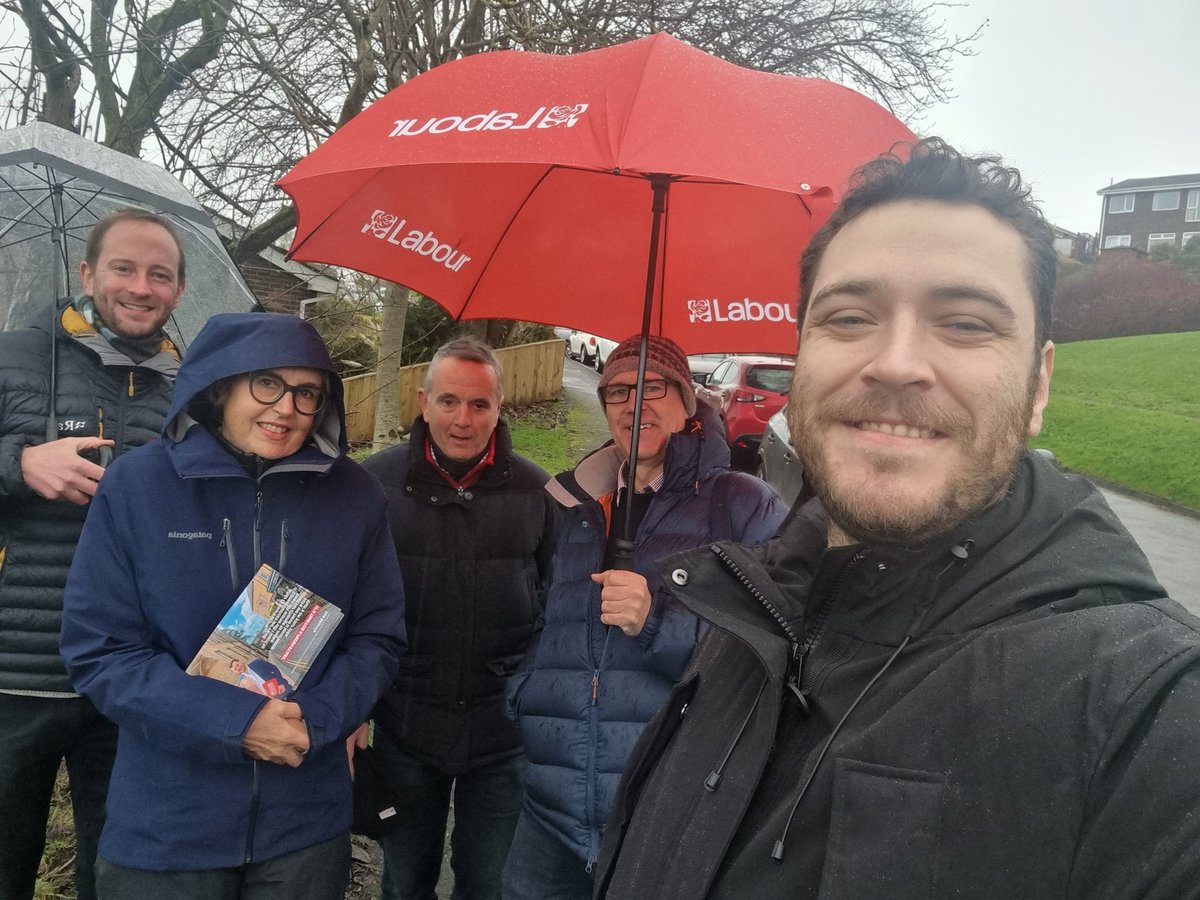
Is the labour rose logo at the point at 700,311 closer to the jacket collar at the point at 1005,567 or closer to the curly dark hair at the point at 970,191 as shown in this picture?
the curly dark hair at the point at 970,191

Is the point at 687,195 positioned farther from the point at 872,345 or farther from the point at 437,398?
the point at 872,345

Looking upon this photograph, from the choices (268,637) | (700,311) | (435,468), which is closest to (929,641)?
(268,637)

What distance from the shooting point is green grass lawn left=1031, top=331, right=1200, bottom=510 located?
1539 cm

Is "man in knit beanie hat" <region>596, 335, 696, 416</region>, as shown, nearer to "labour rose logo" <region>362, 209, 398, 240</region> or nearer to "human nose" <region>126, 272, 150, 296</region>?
"labour rose logo" <region>362, 209, 398, 240</region>

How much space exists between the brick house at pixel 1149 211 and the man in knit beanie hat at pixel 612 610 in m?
67.3

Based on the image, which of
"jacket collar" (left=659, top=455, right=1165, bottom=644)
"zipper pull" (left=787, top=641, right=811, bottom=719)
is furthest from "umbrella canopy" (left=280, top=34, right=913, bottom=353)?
"zipper pull" (left=787, top=641, right=811, bottom=719)

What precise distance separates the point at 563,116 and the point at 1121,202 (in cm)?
7350

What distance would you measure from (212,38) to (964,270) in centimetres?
674

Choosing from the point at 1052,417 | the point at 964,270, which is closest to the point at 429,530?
the point at 964,270

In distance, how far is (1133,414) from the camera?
69.8 ft

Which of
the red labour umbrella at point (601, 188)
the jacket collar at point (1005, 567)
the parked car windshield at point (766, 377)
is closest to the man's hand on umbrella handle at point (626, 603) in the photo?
the red labour umbrella at point (601, 188)

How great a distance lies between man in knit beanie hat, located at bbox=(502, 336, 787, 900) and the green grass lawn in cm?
1271

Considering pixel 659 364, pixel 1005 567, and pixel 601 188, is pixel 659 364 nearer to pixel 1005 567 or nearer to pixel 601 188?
pixel 601 188

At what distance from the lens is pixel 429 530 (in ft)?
9.04
